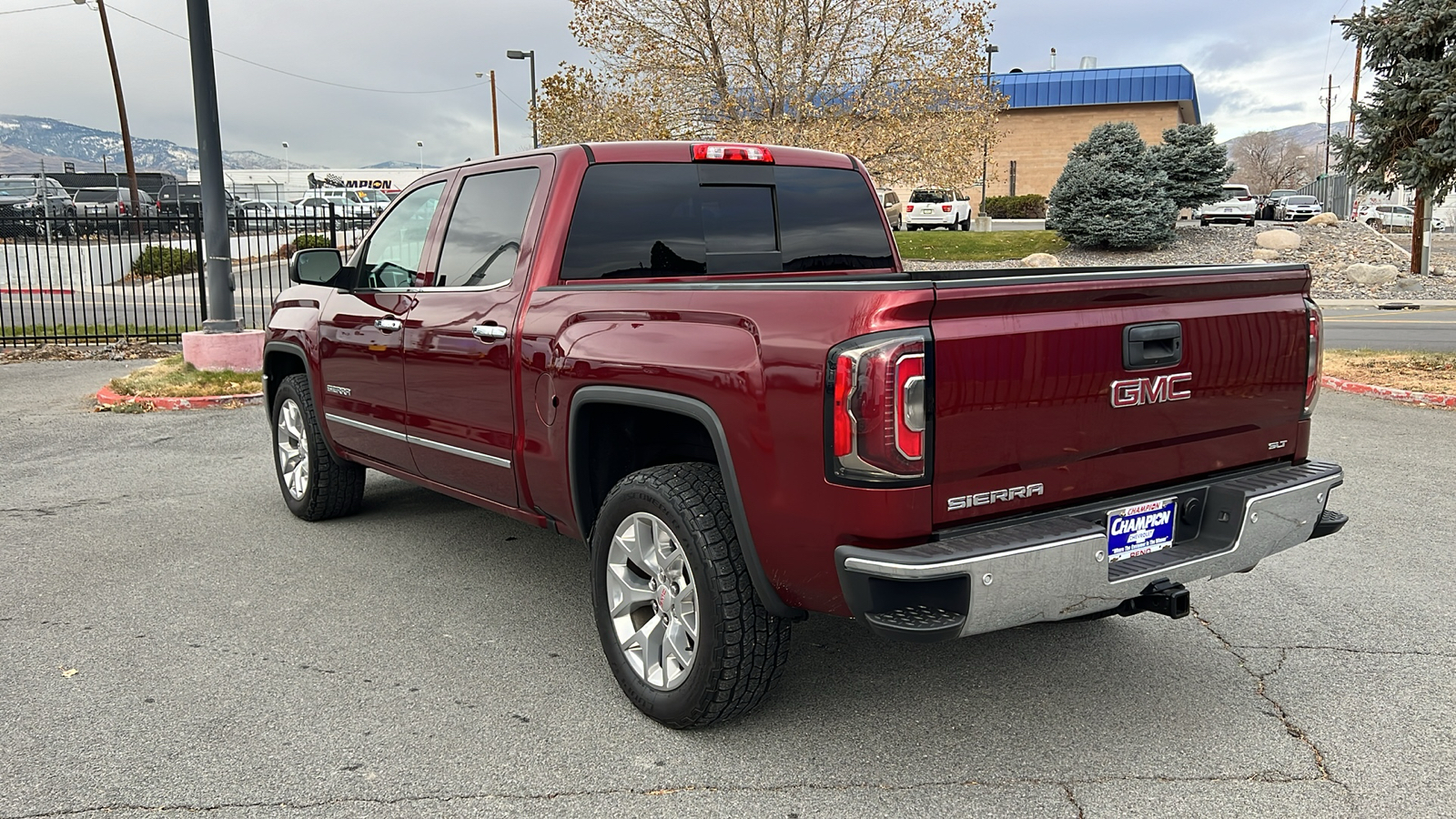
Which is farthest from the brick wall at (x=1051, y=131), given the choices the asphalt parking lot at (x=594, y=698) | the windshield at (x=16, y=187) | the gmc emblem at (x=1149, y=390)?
the gmc emblem at (x=1149, y=390)

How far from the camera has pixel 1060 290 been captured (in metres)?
3.04

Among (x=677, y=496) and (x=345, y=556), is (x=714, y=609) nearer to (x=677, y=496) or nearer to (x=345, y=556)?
(x=677, y=496)

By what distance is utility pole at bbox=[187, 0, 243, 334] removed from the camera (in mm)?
11242

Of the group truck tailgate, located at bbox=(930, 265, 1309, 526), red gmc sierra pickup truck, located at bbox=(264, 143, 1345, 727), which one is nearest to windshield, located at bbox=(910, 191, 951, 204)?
red gmc sierra pickup truck, located at bbox=(264, 143, 1345, 727)

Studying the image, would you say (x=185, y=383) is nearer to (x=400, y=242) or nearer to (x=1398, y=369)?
(x=400, y=242)

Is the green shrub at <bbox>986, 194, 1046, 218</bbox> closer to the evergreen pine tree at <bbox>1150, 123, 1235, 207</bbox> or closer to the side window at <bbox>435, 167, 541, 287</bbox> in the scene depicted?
the evergreen pine tree at <bbox>1150, 123, 1235, 207</bbox>

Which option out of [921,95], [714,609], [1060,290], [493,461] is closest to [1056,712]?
[714,609]

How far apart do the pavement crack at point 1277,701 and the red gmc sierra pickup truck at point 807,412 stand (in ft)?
1.84

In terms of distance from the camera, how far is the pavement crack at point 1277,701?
10.8 ft

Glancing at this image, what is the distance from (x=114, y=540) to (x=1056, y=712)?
16.3ft

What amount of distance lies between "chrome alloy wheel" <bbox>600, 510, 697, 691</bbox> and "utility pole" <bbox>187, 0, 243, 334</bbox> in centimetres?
950

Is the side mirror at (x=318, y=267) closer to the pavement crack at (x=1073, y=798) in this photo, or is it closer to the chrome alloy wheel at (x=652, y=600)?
the chrome alloy wheel at (x=652, y=600)

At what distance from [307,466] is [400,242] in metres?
1.63

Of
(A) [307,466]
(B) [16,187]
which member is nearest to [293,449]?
(A) [307,466]
